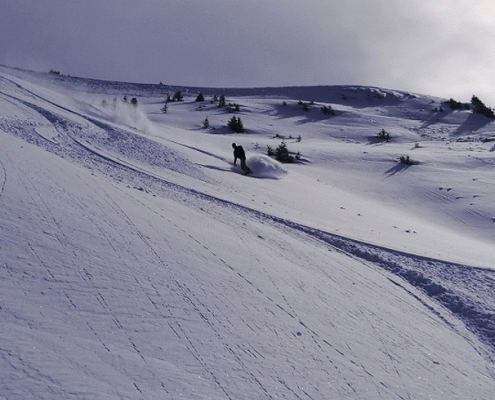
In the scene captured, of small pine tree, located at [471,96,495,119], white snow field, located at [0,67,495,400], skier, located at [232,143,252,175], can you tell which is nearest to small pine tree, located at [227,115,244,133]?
skier, located at [232,143,252,175]

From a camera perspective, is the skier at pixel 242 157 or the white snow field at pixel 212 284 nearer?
the white snow field at pixel 212 284

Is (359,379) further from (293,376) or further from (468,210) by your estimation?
(468,210)

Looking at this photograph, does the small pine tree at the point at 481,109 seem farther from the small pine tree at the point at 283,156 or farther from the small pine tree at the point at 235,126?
the small pine tree at the point at 283,156

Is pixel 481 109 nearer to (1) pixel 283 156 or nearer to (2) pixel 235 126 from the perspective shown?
(2) pixel 235 126

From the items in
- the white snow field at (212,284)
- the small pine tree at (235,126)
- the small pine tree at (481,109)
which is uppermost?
the small pine tree at (481,109)

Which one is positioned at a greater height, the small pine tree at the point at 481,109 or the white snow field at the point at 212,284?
the small pine tree at the point at 481,109

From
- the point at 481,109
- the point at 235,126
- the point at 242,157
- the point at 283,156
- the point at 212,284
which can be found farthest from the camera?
the point at 481,109

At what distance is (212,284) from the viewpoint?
3.94 m

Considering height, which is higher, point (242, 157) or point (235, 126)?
point (235, 126)

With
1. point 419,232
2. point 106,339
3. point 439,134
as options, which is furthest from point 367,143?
point 106,339

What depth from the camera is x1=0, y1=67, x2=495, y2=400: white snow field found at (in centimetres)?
274

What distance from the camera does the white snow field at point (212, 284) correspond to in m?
2.74

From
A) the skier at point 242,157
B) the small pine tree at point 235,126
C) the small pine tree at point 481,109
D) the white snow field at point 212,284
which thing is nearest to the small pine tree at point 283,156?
the skier at point 242,157

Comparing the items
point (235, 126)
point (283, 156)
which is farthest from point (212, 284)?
point (235, 126)
